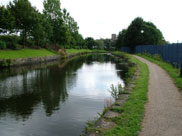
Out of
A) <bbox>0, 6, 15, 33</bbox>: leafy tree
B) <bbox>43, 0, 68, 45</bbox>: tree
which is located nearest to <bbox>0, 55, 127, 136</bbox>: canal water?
<bbox>0, 6, 15, 33</bbox>: leafy tree

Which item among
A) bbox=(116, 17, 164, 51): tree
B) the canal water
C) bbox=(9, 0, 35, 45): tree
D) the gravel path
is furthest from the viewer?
bbox=(116, 17, 164, 51): tree

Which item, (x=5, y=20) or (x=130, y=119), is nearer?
(x=130, y=119)

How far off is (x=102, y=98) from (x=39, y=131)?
4.43 metres

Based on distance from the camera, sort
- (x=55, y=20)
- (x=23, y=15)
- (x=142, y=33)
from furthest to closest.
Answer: (x=142, y=33), (x=55, y=20), (x=23, y=15)

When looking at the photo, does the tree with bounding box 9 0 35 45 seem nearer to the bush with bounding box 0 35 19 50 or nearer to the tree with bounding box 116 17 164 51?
the bush with bounding box 0 35 19 50

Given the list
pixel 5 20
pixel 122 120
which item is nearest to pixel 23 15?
pixel 5 20

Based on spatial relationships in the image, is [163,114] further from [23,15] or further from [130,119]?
[23,15]

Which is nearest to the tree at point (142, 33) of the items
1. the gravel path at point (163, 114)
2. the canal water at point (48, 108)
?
the canal water at point (48, 108)

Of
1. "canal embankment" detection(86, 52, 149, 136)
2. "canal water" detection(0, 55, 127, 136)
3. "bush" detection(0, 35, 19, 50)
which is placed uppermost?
"bush" detection(0, 35, 19, 50)

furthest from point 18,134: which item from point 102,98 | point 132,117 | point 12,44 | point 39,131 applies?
point 12,44

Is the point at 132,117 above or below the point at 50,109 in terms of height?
above

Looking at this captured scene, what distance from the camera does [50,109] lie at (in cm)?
824

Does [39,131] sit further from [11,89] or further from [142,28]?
[142,28]

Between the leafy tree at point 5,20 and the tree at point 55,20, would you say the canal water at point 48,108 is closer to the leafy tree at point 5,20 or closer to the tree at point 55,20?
the leafy tree at point 5,20
